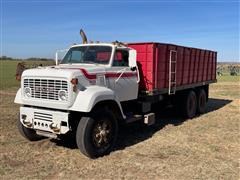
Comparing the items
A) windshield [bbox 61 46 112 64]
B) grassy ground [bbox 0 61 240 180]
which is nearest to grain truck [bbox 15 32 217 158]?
windshield [bbox 61 46 112 64]

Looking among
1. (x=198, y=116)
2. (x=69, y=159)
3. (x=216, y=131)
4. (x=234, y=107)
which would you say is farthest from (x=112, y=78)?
(x=234, y=107)

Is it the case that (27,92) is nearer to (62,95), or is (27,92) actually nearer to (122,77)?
(62,95)

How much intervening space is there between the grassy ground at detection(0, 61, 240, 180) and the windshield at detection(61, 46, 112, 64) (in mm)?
2033

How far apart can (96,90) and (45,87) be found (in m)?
1.08

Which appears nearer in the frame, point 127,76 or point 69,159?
point 69,159

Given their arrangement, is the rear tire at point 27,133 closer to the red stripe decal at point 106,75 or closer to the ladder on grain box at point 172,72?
the red stripe decal at point 106,75

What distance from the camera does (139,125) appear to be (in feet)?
Result: 36.2

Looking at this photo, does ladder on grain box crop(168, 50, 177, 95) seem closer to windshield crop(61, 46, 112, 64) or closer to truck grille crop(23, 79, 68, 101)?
windshield crop(61, 46, 112, 64)

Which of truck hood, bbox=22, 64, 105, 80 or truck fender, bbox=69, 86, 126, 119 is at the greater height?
truck hood, bbox=22, 64, 105, 80

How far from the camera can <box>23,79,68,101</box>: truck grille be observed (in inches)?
282

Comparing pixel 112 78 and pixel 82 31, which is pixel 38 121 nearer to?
pixel 112 78

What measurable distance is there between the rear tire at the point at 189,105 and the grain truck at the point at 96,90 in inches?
39.7

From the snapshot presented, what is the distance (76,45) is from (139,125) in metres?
3.31

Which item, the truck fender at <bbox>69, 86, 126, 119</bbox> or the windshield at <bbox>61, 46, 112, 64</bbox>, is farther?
the windshield at <bbox>61, 46, 112, 64</bbox>
